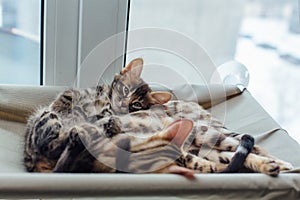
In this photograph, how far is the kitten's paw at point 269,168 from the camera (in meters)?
0.89

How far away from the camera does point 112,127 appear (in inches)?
40.2

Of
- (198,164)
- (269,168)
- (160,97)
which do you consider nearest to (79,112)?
(160,97)

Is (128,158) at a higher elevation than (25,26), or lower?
lower

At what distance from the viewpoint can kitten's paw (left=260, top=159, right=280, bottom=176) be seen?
89 centimetres

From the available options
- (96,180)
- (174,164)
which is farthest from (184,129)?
(96,180)

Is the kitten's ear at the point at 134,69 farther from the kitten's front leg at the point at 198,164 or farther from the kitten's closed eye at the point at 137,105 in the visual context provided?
the kitten's front leg at the point at 198,164

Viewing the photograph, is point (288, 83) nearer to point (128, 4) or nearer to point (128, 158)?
point (128, 4)

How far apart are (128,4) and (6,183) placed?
1046 millimetres

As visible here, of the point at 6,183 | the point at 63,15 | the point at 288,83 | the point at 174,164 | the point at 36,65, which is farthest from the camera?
the point at 288,83

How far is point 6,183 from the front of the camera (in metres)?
0.76

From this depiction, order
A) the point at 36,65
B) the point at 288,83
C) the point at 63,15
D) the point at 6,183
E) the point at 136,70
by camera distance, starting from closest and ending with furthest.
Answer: the point at 6,183 → the point at 136,70 → the point at 63,15 → the point at 36,65 → the point at 288,83

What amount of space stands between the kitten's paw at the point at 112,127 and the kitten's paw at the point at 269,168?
0.36 metres

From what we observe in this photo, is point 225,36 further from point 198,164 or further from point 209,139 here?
point 198,164

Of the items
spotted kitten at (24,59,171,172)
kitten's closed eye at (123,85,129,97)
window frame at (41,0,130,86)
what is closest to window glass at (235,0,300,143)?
window frame at (41,0,130,86)
